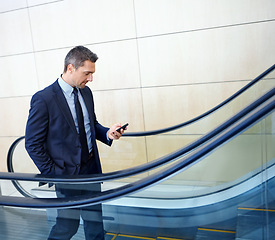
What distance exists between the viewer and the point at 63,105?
71.2 inches

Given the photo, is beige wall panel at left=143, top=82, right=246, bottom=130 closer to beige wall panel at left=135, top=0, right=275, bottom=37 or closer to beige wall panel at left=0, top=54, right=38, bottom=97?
beige wall panel at left=135, top=0, right=275, bottom=37

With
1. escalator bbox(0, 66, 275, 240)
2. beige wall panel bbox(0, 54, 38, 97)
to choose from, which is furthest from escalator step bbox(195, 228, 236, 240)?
beige wall panel bbox(0, 54, 38, 97)

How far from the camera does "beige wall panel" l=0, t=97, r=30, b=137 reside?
402 centimetres

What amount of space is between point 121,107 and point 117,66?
0.52 m

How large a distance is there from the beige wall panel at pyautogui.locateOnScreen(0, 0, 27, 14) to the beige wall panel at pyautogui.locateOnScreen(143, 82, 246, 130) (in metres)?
2.03

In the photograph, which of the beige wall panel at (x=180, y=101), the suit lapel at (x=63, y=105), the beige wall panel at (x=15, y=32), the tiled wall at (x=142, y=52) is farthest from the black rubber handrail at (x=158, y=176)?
the beige wall panel at (x=15, y=32)

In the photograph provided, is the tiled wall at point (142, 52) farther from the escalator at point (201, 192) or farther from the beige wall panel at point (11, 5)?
the escalator at point (201, 192)

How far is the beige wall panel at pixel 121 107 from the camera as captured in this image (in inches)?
137

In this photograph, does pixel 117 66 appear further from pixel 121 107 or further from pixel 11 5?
pixel 11 5

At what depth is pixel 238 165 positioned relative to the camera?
1640 millimetres

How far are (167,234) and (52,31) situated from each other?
3.19m

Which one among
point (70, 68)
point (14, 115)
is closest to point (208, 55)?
point (70, 68)

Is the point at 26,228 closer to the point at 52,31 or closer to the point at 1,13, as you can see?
the point at 52,31

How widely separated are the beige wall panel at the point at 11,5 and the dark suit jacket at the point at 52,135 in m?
2.47
